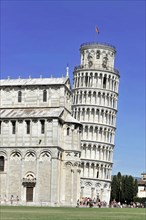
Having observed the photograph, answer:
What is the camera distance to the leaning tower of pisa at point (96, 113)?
115 m

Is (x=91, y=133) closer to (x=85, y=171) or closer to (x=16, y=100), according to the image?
(x=85, y=171)

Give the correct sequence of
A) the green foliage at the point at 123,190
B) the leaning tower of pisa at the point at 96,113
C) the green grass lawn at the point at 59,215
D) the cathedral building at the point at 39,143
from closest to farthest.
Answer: the green grass lawn at the point at 59,215 → the cathedral building at the point at 39,143 → the leaning tower of pisa at the point at 96,113 → the green foliage at the point at 123,190

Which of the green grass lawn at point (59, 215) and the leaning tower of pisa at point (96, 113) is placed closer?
the green grass lawn at point (59, 215)

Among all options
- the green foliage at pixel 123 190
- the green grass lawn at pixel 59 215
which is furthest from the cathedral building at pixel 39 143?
the green foliage at pixel 123 190

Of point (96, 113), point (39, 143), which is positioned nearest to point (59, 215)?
point (39, 143)

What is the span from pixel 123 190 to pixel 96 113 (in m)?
22.2

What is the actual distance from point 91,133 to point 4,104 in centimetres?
4089

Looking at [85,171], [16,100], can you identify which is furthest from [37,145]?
[85,171]

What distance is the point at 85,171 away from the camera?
Result: 115 metres

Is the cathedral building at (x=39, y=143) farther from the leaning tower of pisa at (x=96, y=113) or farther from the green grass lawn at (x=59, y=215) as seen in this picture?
the leaning tower of pisa at (x=96, y=113)

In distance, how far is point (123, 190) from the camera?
127 meters

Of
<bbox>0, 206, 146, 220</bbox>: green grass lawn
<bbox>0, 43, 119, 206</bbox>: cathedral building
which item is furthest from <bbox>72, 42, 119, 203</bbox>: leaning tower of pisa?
<bbox>0, 206, 146, 220</bbox>: green grass lawn

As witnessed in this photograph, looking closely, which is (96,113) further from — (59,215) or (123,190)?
(59,215)

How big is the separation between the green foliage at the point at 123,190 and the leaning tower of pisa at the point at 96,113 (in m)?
8.26
